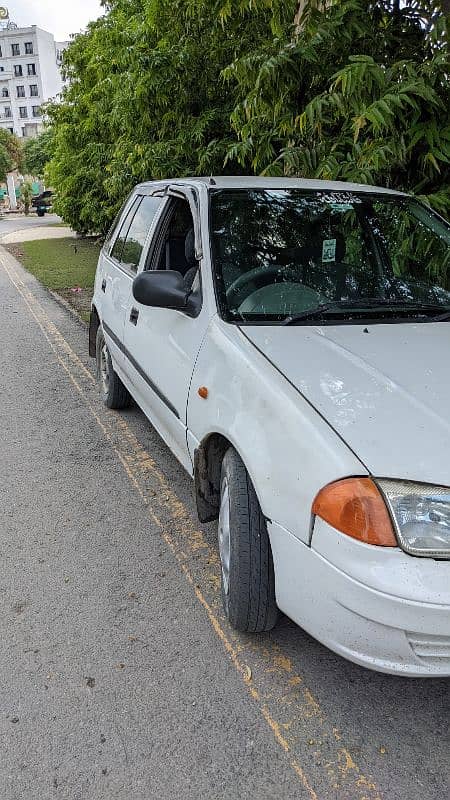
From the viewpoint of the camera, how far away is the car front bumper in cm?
201

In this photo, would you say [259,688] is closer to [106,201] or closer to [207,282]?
[207,282]

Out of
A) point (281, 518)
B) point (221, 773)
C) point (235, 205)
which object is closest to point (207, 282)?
point (235, 205)

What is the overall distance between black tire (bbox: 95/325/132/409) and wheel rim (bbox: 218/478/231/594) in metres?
2.56

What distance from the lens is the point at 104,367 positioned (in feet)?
18.4

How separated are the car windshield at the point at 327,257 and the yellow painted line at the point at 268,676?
1.25 meters

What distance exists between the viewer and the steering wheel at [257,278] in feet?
10.4

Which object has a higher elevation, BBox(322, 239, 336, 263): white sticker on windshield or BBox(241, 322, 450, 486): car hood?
BBox(322, 239, 336, 263): white sticker on windshield

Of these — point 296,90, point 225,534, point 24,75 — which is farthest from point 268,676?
point 24,75

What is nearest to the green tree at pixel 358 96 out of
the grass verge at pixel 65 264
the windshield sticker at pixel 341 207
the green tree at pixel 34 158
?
the windshield sticker at pixel 341 207

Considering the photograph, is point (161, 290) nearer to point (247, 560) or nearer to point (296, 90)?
point (247, 560)

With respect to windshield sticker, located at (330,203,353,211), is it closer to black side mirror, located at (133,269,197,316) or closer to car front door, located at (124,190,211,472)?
car front door, located at (124,190,211,472)

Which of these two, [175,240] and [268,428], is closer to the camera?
[268,428]

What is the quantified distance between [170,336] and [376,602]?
6.05 ft

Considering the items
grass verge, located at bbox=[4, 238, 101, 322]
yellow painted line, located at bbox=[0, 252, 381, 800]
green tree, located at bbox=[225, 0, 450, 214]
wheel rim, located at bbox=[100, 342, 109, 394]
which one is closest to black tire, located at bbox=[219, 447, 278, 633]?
yellow painted line, located at bbox=[0, 252, 381, 800]
